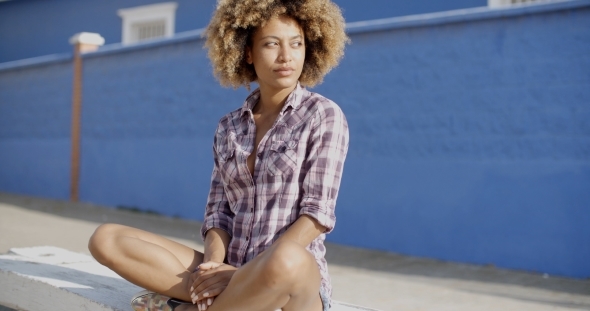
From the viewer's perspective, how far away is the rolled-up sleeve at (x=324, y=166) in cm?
247

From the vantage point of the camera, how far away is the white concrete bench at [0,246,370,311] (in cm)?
288

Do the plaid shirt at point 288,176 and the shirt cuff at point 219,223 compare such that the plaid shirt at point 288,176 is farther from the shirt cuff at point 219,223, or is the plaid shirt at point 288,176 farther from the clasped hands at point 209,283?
the clasped hands at point 209,283

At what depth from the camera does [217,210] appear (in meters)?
2.80

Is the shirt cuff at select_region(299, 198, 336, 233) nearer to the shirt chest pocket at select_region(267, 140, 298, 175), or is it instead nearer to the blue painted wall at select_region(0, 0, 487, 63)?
the shirt chest pocket at select_region(267, 140, 298, 175)

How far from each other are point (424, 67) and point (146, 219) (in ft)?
13.3

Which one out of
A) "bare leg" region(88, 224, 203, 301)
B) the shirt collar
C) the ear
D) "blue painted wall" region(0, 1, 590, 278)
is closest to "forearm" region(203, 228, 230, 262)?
"bare leg" region(88, 224, 203, 301)

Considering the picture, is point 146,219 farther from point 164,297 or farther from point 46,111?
point 164,297

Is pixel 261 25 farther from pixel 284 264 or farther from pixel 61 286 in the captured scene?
pixel 61 286

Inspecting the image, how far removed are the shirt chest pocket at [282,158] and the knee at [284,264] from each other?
44 centimetres

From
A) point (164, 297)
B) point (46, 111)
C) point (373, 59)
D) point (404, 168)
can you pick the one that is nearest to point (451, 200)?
point (404, 168)

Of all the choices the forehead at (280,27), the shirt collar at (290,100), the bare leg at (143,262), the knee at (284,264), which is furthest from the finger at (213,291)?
the forehead at (280,27)

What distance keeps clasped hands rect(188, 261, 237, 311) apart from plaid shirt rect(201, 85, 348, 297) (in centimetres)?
20

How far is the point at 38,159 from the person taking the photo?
34.8 feet

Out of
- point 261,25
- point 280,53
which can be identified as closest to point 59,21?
point 261,25
